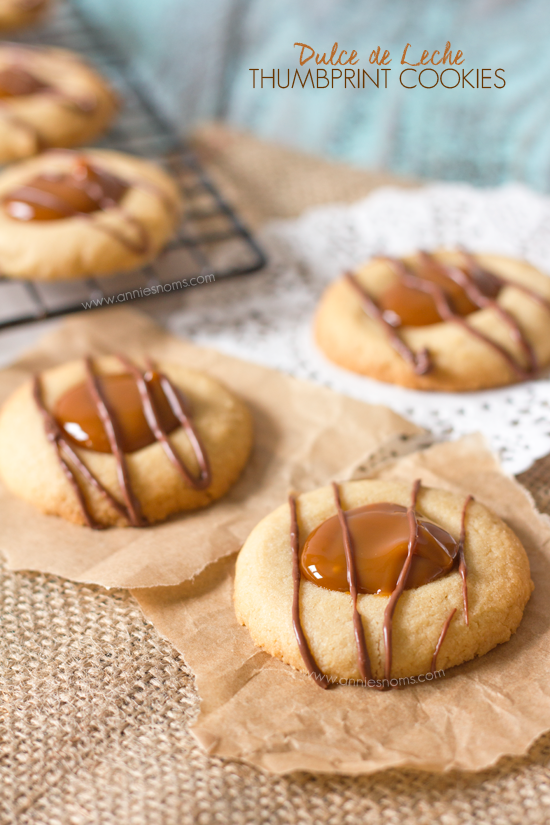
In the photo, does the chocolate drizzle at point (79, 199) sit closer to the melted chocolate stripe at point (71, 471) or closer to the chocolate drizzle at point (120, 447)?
the chocolate drizzle at point (120, 447)

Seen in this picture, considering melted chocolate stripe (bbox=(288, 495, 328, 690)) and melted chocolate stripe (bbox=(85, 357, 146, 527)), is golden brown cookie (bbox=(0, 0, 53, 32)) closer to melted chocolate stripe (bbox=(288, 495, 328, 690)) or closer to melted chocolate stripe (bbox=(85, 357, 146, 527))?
melted chocolate stripe (bbox=(85, 357, 146, 527))

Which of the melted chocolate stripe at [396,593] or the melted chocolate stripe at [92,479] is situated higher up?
the melted chocolate stripe at [396,593]

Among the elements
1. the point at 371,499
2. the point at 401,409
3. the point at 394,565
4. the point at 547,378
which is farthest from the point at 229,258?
the point at 394,565

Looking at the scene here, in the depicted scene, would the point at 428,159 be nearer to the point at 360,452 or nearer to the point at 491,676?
the point at 360,452

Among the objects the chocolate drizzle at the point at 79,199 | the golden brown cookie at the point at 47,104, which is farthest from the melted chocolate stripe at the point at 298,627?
the golden brown cookie at the point at 47,104

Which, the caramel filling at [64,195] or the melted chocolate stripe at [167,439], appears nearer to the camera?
the melted chocolate stripe at [167,439]

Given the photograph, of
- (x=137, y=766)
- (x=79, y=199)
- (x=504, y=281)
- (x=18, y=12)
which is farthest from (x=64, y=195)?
(x=18, y=12)

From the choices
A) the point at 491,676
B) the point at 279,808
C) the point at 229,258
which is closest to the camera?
the point at 279,808
